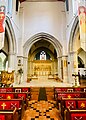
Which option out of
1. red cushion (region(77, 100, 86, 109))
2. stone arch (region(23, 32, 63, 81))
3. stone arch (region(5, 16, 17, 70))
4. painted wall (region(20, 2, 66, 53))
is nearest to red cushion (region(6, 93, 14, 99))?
red cushion (region(77, 100, 86, 109))

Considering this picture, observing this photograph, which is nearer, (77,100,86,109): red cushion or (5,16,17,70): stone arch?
(77,100,86,109): red cushion

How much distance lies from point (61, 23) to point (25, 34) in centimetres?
466

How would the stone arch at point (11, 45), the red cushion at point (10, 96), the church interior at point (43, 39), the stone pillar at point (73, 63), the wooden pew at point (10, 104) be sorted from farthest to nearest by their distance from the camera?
the stone arch at point (11, 45)
the stone pillar at point (73, 63)
the church interior at point (43, 39)
the red cushion at point (10, 96)
the wooden pew at point (10, 104)

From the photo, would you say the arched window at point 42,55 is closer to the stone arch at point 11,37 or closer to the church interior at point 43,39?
the church interior at point 43,39

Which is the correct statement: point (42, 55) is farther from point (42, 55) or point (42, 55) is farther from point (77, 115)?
point (77, 115)

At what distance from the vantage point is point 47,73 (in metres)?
20.8

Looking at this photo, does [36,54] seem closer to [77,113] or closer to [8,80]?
[8,80]

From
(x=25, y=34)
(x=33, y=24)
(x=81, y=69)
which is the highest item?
(x=33, y=24)

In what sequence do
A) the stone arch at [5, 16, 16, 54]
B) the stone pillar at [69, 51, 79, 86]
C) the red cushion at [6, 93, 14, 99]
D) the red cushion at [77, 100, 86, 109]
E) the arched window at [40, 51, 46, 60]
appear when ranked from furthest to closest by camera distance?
the arched window at [40, 51, 46, 60] → the stone pillar at [69, 51, 79, 86] → the stone arch at [5, 16, 16, 54] → the red cushion at [6, 93, 14, 99] → the red cushion at [77, 100, 86, 109]

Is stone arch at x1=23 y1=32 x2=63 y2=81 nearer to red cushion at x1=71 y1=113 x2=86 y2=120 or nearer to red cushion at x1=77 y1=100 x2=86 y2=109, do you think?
red cushion at x1=77 y1=100 x2=86 y2=109

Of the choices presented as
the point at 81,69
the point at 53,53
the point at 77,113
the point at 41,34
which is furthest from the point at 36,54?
the point at 77,113

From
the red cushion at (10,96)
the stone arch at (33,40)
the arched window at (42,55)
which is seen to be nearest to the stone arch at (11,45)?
the stone arch at (33,40)

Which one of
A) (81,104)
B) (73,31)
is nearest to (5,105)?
(81,104)

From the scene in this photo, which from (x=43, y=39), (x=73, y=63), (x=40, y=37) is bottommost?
(x=73, y=63)
